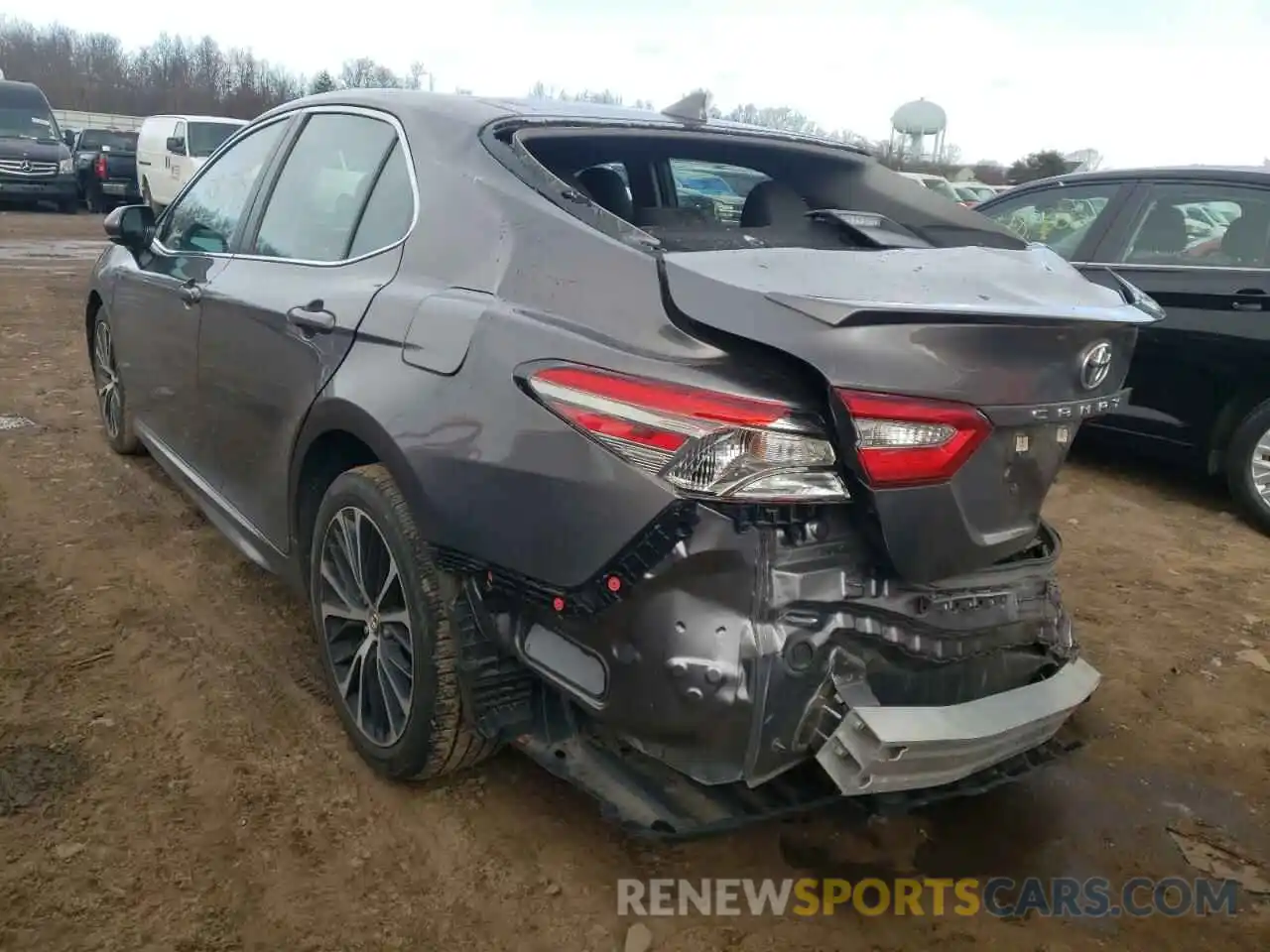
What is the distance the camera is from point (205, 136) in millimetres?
17156

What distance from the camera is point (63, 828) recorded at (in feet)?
8.05

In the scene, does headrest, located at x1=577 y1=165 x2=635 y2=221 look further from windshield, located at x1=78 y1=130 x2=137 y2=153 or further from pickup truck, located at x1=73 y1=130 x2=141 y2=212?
windshield, located at x1=78 y1=130 x2=137 y2=153

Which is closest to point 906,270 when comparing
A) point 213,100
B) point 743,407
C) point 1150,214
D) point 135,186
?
point 743,407

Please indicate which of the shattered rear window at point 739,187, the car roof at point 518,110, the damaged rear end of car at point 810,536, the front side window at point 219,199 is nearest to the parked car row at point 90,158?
the front side window at point 219,199

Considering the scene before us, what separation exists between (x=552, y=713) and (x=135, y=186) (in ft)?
74.3

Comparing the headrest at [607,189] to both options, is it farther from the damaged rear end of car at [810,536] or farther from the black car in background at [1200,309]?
the black car in background at [1200,309]

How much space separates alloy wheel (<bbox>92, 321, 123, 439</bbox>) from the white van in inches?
478

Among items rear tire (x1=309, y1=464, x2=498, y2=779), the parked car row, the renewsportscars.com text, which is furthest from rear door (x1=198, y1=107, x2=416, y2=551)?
the parked car row

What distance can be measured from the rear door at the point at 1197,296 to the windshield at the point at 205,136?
15194mm

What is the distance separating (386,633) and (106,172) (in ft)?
71.7

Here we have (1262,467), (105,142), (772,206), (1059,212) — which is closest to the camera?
(772,206)

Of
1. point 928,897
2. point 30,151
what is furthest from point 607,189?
point 30,151

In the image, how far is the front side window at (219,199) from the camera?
358 cm

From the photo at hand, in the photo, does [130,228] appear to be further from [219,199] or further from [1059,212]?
[1059,212]
